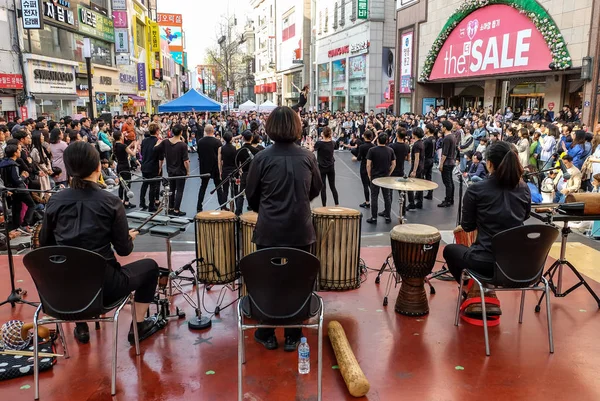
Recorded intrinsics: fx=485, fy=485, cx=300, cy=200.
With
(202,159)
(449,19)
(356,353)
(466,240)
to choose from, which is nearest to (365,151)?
(202,159)

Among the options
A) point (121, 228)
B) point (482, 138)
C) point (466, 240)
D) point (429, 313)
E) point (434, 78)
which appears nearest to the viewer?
point (121, 228)

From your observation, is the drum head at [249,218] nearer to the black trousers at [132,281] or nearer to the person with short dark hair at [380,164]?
the black trousers at [132,281]

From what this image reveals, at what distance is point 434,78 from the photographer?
24.0 metres

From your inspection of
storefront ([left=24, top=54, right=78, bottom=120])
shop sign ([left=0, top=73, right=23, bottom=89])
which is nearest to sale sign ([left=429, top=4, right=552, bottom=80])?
shop sign ([left=0, top=73, right=23, bottom=89])

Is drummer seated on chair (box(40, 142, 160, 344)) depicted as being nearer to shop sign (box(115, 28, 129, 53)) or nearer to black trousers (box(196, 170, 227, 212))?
black trousers (box(196, 170, 227, 212))

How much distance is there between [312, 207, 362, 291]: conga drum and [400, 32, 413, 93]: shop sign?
23.6 meters

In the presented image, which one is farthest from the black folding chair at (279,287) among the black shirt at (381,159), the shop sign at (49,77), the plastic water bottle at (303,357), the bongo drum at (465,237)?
the shop sign at (49,77)

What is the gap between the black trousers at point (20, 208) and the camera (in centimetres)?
704

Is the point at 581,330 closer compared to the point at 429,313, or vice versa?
the point at 581,330

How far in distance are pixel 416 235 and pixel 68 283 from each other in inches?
116

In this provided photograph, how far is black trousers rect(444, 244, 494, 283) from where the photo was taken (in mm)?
4094

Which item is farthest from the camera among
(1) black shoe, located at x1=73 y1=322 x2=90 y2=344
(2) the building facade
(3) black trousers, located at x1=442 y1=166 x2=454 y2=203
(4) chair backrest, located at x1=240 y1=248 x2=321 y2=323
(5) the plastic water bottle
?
(2) the building facade

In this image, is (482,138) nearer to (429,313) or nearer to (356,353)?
(429,313)

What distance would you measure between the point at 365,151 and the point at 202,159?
3.32 metres
